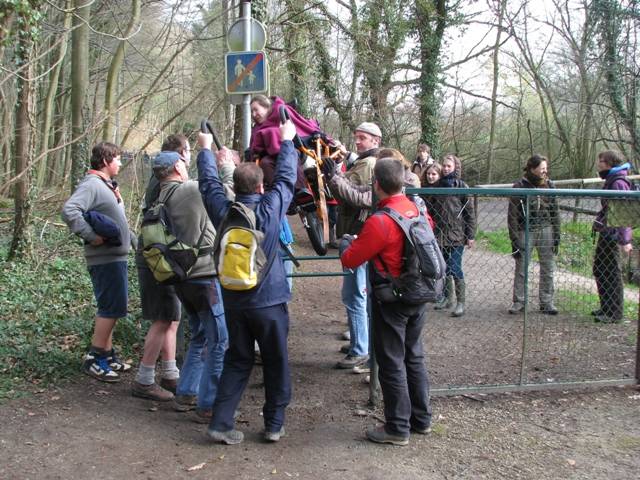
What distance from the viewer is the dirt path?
3260 millimetres

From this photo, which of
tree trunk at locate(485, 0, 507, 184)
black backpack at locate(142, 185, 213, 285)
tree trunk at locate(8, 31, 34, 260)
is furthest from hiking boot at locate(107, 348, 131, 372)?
tree trunk at locate(485, 0, 507, 184)

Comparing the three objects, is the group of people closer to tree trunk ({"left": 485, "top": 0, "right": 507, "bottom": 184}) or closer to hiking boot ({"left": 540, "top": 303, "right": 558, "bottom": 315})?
hiking boot ({"left": 540, "top": 303, "right": 558, "bottom": 315})

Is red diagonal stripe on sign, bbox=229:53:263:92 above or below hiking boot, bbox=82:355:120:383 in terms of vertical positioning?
above

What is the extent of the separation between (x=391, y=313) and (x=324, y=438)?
0.94 meters

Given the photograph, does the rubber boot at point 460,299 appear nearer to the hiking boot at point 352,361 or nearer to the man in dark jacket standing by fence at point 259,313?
the hiking boot at point 352,361

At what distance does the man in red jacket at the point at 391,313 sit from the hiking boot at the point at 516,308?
331cm

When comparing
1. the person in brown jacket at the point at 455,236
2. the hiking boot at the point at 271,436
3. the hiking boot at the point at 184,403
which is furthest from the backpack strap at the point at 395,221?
the person in brown jacket at the point at 455,236

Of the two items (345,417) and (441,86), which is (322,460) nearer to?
(345,417)

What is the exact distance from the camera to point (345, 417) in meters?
3.96

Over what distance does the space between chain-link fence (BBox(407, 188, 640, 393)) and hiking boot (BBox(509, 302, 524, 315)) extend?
1 cm

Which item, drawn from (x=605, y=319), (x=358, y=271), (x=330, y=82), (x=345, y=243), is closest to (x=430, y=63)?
(x=330, y=82)

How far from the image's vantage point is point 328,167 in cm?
439

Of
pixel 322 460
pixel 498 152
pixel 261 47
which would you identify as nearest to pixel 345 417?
pixel 322 460

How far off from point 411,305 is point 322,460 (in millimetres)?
1075
